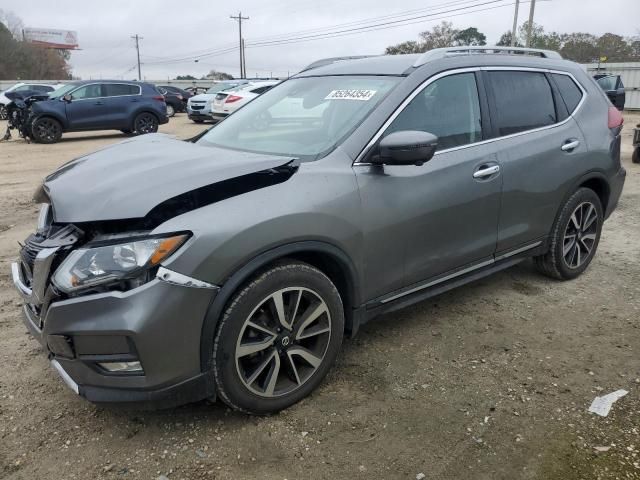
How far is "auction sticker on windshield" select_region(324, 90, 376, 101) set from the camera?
10.4ft

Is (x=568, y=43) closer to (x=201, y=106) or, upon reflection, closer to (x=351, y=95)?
(x=201, y=106)

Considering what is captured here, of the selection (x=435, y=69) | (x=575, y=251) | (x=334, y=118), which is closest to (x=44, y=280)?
(x=334, y=118)

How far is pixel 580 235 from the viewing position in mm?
4398

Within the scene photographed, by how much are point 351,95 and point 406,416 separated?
1.86 metres

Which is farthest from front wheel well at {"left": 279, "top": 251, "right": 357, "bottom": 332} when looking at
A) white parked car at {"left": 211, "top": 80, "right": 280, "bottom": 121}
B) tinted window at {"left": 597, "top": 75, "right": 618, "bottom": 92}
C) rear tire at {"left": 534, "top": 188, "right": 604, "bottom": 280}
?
tinted window at {"left": 597, "top": 75, "right": 618, "bottom": 92}

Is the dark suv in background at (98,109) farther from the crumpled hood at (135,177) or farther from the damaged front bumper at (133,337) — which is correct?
the damaged front bumper at (133,337)

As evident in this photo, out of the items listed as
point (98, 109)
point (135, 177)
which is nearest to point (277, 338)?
point (135, 177)

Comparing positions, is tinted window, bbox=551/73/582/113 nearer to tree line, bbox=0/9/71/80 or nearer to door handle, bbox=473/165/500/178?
door handle, bbox=473/165/500/178

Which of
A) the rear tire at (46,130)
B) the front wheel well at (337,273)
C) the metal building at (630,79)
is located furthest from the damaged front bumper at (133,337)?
the metal building at (630,79)

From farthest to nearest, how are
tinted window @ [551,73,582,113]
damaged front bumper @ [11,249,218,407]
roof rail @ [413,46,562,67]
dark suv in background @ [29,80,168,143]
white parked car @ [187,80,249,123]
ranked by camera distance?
white parked car @ [187,80,249,123] → dark suv in background @ [29,80,168,143] → tinted window @ [551,73,582,113] → roof rail @ [413,46,562,67] → damaged front bumper @ [11,249,218,407]

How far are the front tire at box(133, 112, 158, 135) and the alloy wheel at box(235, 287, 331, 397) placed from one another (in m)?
14.7

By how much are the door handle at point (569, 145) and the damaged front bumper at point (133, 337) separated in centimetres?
293

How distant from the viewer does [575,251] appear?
4.41 metres

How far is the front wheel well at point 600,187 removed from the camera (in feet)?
14.2
